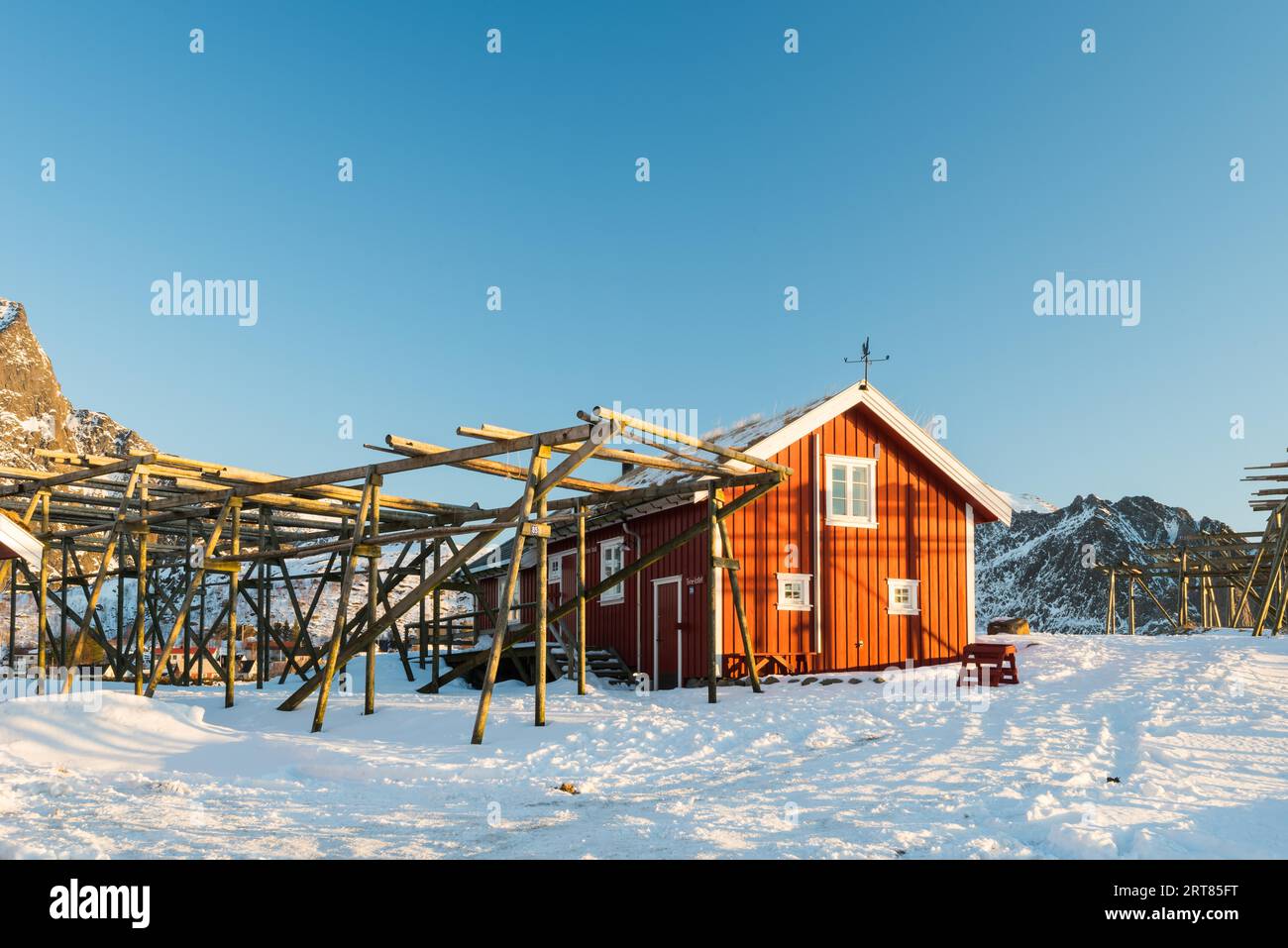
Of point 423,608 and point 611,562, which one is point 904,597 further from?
point 423,608

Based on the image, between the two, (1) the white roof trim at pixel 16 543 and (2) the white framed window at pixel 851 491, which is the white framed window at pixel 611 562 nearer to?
(2) the white framed window at pixel 851 491

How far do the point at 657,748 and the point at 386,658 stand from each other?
2200cm

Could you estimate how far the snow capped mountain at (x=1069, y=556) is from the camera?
7612 cm

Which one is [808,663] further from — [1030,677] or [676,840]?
[676,840]

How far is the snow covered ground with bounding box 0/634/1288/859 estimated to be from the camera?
7410mm

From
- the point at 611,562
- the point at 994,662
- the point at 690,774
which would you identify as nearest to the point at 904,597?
the point at 994,662

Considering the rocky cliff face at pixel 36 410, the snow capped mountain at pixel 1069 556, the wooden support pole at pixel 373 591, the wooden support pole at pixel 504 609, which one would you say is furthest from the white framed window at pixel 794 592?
the rocky cliff face at pixel 36 410

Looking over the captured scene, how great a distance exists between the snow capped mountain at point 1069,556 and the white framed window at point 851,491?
53.5 metres

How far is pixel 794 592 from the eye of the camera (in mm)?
22219

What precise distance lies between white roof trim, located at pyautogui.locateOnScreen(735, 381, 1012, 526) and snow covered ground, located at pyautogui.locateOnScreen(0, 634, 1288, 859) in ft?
17.8

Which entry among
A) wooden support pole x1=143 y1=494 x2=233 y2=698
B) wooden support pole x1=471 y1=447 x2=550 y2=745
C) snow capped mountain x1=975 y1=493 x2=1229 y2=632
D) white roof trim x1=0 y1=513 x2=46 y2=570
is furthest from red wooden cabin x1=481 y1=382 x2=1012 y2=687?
snow capped mountain x1=975 y1=493 x2=1229 y2=632

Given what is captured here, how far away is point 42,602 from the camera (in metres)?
20.9

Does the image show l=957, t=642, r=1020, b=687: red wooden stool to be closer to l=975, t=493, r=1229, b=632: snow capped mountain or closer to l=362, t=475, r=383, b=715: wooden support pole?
l=362, t=475, r=383, b=715: wooden support pole
